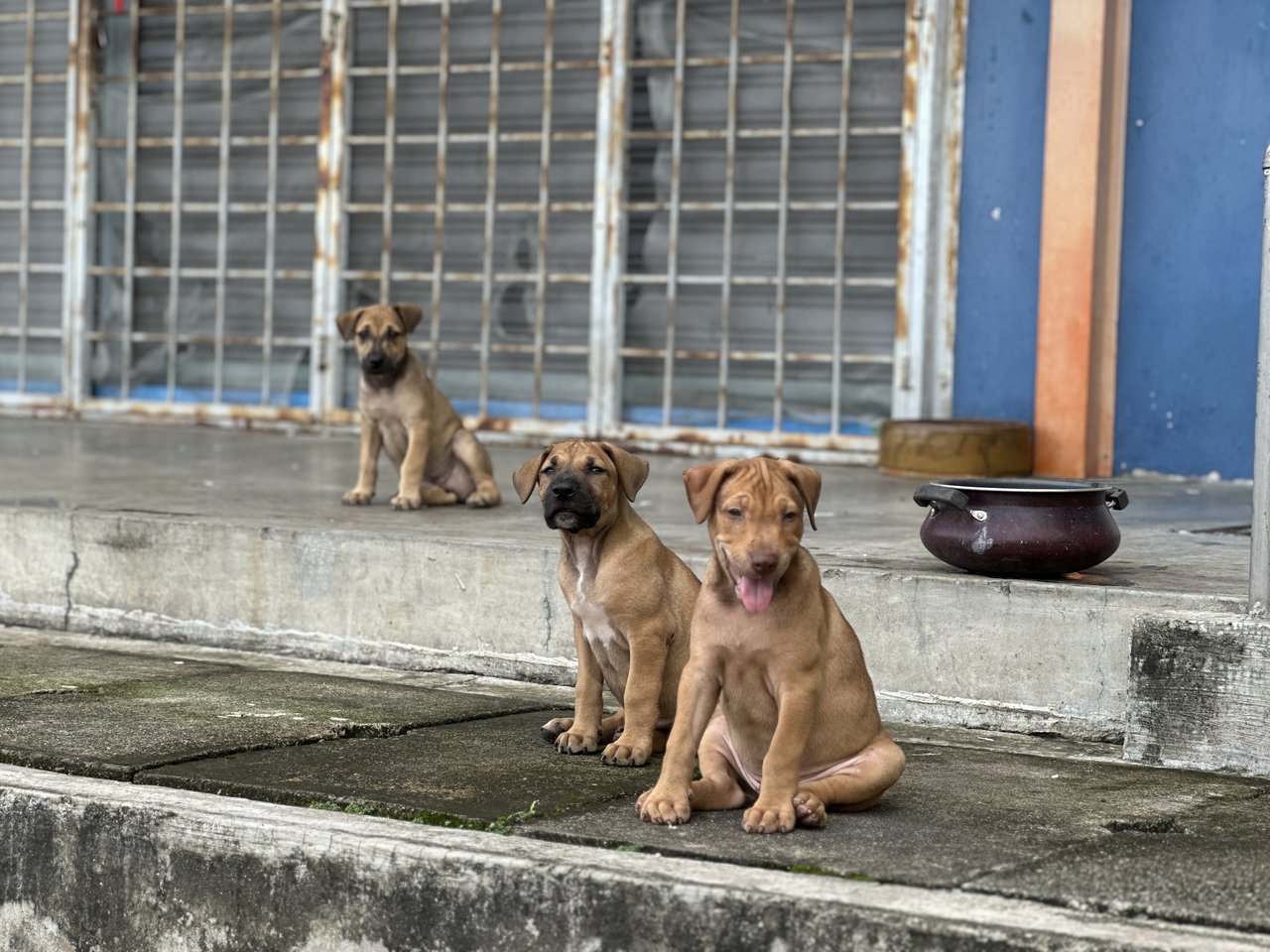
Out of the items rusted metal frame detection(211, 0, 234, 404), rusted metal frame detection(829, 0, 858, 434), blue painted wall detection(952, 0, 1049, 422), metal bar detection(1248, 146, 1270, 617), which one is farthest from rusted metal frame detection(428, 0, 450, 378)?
metal bar detection(1248, 146, 1270, 617)

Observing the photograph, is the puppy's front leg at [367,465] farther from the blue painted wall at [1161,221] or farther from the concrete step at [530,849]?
the blue painted wall at [1161,221]

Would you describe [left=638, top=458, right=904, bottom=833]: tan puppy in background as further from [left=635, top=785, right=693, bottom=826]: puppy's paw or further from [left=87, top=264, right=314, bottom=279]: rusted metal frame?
[left=87, top=264, right=314, bottom=279]: rusted metal frame

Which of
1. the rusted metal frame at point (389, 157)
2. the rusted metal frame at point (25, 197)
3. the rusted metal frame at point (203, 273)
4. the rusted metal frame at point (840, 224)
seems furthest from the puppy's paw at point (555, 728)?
the rusted metal frame at point (25, 197)

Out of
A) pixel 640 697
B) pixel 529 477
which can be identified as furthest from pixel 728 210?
pixel 640 697

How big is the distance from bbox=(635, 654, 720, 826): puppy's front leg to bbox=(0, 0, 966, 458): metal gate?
19.2 ft

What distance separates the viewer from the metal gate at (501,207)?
10031 millimetres

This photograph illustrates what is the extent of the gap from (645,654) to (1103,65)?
5.47 m

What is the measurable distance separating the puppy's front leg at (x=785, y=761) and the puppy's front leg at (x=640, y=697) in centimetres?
73

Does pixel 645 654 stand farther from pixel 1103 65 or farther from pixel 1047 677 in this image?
pixel 1103 65

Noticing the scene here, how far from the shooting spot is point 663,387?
1054 cm

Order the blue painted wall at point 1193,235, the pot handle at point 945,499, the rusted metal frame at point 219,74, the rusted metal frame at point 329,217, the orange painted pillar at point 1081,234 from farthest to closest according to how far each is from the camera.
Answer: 1. the rusted metal frame at point 219,74
2. the rusted metal frame at point 329,217
3. the orange painted pillar at point 1081,234
4. the blue painted wall at point 1193,235
5. the pot handle at point 945,499

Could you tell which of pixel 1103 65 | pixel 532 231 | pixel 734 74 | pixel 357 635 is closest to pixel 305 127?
pixel 532 231

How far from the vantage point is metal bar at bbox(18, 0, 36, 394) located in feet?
40.4

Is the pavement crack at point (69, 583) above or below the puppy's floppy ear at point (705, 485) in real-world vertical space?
below
